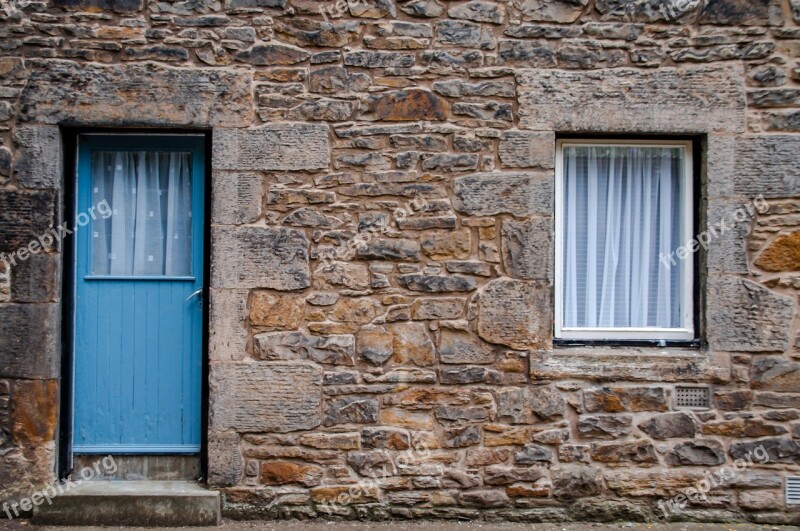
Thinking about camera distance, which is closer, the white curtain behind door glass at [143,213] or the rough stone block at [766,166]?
the rough stone block at [766,166]

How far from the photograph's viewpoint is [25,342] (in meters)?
3.87

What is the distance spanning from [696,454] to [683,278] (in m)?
1.10

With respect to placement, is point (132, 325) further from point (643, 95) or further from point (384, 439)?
point (643, 95)

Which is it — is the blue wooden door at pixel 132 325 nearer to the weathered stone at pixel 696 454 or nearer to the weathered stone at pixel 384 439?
the weathered stone at pixel 384 439

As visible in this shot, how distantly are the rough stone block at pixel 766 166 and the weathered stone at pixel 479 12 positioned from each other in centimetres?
168

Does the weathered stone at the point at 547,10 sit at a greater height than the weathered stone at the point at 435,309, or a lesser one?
greater

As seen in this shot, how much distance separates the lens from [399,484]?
12.9 ft

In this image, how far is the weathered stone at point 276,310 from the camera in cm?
394

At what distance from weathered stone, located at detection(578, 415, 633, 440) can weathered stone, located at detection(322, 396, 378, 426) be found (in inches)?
50.8

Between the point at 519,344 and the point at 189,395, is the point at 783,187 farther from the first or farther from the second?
the point at 189,395

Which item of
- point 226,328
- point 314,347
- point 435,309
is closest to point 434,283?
point 435,309

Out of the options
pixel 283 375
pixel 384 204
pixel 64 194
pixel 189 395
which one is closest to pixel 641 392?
pixel 384 204

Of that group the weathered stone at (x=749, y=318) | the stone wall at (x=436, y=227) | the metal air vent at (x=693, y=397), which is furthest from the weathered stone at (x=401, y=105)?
the metal air vent at (x=693, y=397)

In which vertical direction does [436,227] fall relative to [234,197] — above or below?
below
